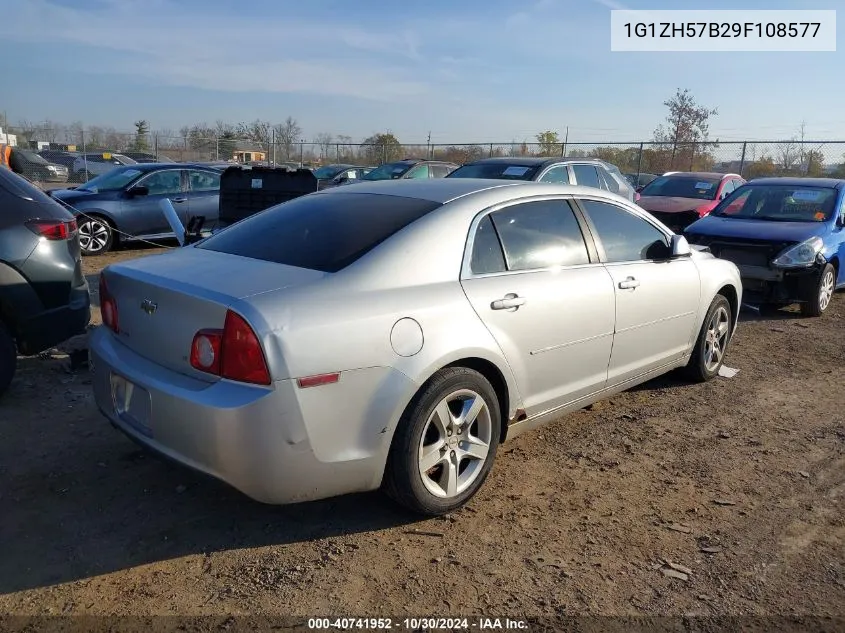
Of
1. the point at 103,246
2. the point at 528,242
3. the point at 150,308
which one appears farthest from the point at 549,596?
the point at 103,246

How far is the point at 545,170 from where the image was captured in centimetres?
939

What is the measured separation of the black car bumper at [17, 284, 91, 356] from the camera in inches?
177

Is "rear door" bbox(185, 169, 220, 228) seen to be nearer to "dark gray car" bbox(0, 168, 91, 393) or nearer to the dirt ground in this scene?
"dark gray car" bbox(0, 168, 91, 393)

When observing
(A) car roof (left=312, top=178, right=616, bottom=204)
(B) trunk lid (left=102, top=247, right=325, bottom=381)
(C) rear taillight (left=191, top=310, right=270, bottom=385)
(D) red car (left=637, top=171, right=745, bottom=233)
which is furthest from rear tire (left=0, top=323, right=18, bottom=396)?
(D) red car (left=637, top=171, right=745, bottom=233)

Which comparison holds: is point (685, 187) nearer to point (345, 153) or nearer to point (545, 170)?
point (545, 170)

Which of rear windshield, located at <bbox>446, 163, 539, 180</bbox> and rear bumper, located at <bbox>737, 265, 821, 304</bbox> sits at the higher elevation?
rear windshield, located at <bbox>446, 163, 539, 180</bbox>

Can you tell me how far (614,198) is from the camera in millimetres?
4531

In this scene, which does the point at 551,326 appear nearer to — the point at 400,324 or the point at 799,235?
the point at 400,324

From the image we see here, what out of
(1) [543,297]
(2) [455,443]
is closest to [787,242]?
(1) [543,297]

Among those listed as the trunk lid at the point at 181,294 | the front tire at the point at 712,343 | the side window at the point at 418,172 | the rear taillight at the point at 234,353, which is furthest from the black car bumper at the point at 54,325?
the side window at the point at 418,172

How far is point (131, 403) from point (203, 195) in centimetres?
898

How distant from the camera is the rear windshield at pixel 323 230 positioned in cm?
323

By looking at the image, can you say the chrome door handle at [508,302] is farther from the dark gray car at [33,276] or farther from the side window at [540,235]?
the dark gray car at [33,276]

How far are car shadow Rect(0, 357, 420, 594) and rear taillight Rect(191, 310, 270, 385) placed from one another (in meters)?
0.48
